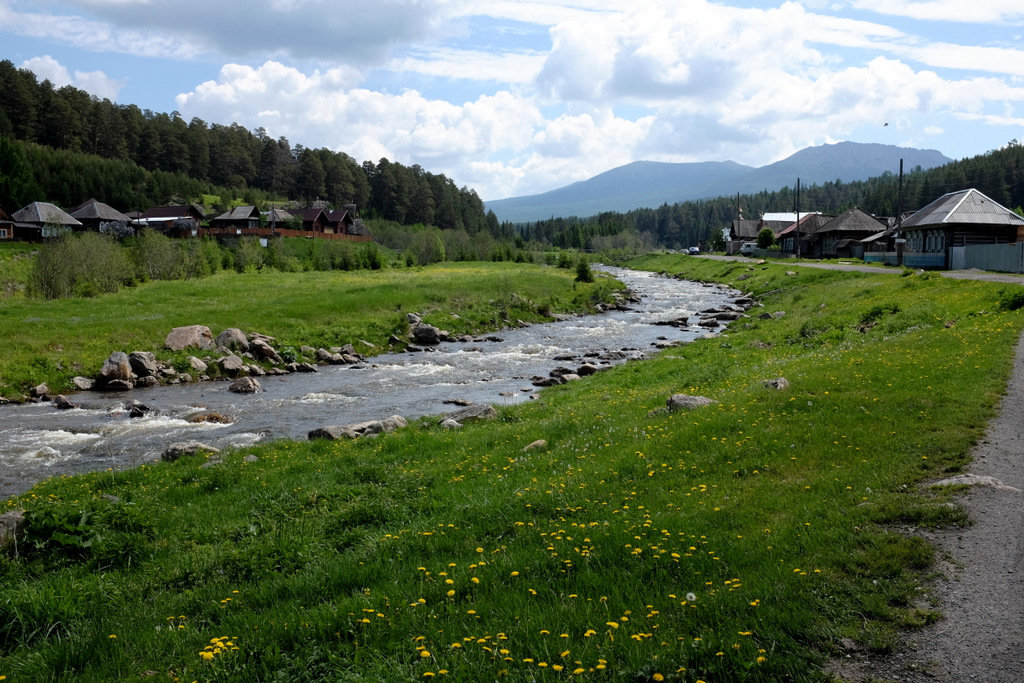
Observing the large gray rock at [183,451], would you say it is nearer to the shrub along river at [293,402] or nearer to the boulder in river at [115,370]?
the shrub along river at [293,402]

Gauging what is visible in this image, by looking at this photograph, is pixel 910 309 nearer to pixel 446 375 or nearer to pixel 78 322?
pixel 446 375

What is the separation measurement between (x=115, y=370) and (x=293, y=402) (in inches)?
399

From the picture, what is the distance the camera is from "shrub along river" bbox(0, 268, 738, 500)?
19.8 meters

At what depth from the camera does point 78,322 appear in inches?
1448

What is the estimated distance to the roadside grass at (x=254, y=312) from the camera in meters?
32.0

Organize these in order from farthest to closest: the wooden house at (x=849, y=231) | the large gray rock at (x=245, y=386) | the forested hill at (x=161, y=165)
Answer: the forested hill at (x=161, y=165)
the wooden house at (x=849, y=231)
the large gray rock at (x=245, y=386)

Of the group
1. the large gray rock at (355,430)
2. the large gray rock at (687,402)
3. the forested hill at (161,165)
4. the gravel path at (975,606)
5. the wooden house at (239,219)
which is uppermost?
the forested hill at (161,165)

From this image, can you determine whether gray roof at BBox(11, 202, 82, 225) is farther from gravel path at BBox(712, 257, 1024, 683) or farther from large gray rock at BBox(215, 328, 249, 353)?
gravel path at BBox(712, 257, 1024, 683)

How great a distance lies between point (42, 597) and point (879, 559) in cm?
1047

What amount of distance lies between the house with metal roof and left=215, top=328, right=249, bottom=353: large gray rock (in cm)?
5864

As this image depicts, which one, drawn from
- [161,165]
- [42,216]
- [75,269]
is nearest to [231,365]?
[75,269]

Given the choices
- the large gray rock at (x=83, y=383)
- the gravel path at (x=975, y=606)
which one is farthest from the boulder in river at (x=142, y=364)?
the gravel path at (x=975, y=606)

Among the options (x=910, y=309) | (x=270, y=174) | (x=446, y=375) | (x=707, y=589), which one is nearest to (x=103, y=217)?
(x=270, y=174)

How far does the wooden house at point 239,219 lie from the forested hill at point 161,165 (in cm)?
2200
